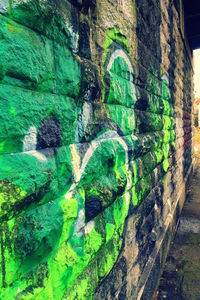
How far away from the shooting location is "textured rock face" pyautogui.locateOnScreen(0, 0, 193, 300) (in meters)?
0.78

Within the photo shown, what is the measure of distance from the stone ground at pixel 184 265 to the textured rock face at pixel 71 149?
106 cm

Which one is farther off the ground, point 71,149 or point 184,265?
point 71,149

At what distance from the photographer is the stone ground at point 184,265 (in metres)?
2.90

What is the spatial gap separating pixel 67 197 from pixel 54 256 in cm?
25

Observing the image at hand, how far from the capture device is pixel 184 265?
3.45 m

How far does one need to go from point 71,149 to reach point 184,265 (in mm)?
3211

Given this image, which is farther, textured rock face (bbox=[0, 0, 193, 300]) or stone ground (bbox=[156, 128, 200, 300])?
stone ground (bbox=[156, 128, 200, 300])

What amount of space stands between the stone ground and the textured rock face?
106 centimetres

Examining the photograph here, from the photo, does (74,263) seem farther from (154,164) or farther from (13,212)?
(154,164)

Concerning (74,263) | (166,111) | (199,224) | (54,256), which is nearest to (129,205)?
(74,263)

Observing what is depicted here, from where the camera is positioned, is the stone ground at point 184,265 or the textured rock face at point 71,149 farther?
the stone ground at point 184,265

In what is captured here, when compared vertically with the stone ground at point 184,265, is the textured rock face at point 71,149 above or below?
above

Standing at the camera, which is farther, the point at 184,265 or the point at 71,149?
the point at 184,265

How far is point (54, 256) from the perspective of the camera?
98 centimetres
